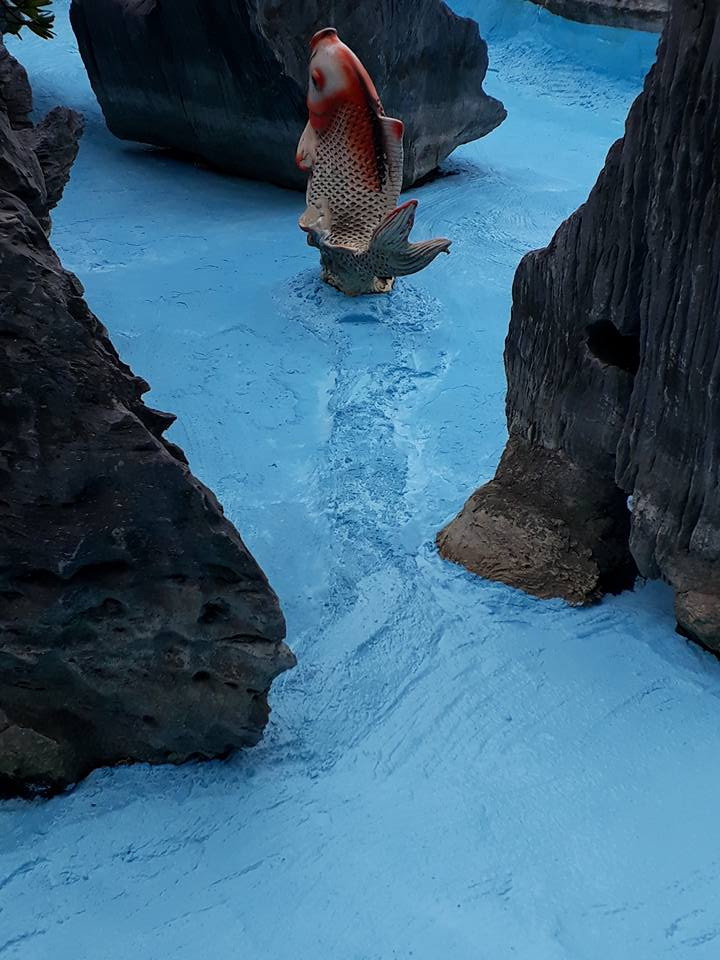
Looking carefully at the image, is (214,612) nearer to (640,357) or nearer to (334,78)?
(640,357)

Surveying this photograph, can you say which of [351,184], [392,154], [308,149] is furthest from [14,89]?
[392,154]

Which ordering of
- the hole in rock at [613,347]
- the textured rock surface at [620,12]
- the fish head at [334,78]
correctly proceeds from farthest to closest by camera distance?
the textured rock surface at [620,12] < the fish head at [334,78] < the hole in rock at [613,347]

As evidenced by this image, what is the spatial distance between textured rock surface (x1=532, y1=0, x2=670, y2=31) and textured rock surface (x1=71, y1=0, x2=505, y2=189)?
3175 mm

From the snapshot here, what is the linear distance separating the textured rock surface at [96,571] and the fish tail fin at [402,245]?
6.82 feet

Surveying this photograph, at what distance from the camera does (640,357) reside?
1864mm

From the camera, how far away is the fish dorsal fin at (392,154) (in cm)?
377

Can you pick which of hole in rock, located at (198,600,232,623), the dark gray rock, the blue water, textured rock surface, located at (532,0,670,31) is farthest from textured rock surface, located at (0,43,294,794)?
textured rock surface, located at (532,0,670,31)

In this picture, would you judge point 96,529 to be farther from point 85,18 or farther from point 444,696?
point 85,18

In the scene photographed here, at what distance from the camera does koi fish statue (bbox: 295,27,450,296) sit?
3682mm

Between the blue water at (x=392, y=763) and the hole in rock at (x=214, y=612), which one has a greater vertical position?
the hole in rock at (x=214, y=612)

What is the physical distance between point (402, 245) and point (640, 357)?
205 centimetres

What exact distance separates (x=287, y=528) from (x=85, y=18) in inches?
159

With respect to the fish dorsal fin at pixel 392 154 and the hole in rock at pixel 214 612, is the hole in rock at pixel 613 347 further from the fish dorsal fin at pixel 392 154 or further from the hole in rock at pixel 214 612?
the fish dorsal fin at pixel 392 154

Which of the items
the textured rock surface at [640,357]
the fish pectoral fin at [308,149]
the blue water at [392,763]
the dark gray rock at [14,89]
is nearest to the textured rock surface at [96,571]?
the blue water at [392,763]
